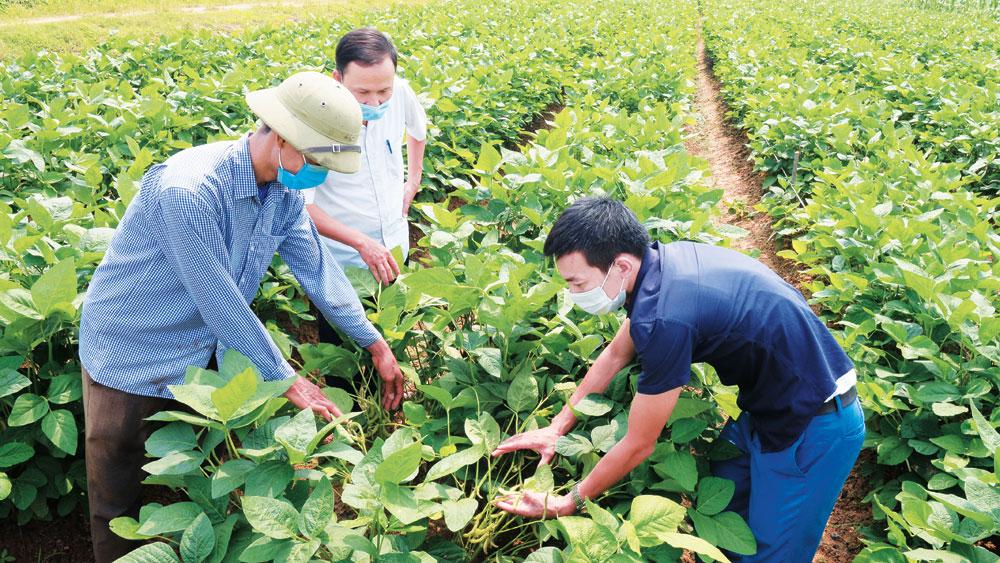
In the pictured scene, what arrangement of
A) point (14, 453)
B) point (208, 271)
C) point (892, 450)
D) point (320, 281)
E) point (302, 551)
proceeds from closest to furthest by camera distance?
point (302, 551), point (208, 271), point (14, 453), point (320, 281), point (892, 450)

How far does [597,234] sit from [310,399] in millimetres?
1061

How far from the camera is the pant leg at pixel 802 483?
2240 mm

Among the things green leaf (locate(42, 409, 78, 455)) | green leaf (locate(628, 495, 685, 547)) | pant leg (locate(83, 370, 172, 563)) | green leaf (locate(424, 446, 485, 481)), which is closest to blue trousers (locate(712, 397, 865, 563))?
green leaf (locate(628, 495, 685, 547))

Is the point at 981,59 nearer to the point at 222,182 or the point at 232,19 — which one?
the point at 222,182

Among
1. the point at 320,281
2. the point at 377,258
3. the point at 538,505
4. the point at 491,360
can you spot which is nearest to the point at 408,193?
the point at 377,258

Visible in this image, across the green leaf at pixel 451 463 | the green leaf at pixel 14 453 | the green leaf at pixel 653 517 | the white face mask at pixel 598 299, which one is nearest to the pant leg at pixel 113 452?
the green leaf at pixel 14 453

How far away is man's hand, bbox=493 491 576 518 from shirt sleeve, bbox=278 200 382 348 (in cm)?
78

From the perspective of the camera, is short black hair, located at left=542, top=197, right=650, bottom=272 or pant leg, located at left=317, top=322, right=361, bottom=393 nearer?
short black hair, located at left=542, top=197, right=650, bottom=272

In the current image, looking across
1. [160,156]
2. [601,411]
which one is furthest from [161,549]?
[160,156]

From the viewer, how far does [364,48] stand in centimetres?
292

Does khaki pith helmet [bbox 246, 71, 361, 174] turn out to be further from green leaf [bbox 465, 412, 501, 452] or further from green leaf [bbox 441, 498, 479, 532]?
green leaf [bbox 441, 498, 479, 532]

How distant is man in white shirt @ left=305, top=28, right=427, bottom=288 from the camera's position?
2963mm

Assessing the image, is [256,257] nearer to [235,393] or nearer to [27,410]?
[235,393]

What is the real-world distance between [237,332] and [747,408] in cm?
166
